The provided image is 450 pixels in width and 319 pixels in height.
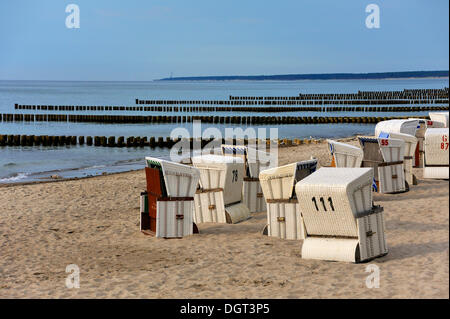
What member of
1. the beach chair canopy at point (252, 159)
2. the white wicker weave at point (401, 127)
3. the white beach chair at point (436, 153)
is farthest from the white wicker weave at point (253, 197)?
the white wicker weave at point (401, 127)

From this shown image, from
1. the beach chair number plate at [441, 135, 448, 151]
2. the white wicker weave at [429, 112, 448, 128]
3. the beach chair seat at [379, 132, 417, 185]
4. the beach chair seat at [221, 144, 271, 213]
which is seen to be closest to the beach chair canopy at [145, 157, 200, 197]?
the beach chair seat at [221, 144, 271, 213]

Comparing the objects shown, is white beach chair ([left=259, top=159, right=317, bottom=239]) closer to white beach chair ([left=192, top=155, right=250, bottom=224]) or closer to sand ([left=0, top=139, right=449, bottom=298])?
sand ([left=0, top=139, right=449, bottom=298])

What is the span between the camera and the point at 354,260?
29.4ft

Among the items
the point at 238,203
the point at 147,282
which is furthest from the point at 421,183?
the point at 147,282

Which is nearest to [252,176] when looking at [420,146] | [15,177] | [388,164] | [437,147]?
[388,164]

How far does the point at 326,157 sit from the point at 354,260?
1690 centimetres

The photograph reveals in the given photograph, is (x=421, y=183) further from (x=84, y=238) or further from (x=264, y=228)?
(x=84, y=238)

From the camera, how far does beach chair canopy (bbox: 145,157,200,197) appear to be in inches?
439

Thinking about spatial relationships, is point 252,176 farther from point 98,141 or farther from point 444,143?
point 98,141

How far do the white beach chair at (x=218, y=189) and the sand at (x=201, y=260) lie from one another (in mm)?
346

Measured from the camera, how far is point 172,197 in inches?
448

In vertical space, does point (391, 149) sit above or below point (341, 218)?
above

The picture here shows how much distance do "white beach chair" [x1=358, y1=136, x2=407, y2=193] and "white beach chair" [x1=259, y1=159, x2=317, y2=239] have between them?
186 inches

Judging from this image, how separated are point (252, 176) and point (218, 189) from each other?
1409 millimetres
